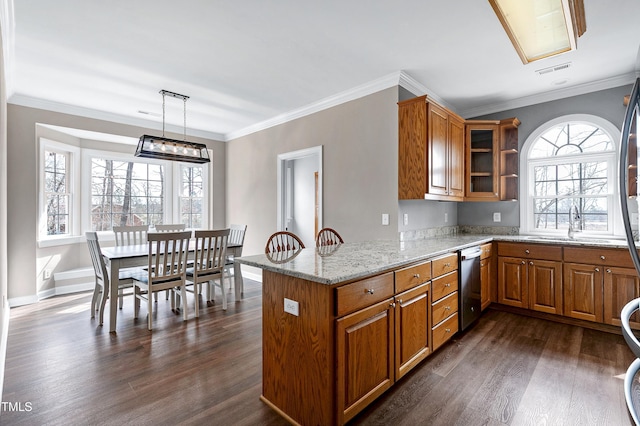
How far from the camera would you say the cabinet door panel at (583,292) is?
317 centimetres

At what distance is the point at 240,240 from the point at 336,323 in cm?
320

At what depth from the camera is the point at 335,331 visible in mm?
1655

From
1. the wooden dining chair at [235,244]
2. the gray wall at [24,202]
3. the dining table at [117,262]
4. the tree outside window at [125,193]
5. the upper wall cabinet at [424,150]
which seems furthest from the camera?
the tree outside window at [125,193]

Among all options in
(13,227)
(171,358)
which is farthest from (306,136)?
(13,227)

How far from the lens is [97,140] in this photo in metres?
5.11

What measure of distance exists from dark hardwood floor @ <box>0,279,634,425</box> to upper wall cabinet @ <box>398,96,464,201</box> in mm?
1501

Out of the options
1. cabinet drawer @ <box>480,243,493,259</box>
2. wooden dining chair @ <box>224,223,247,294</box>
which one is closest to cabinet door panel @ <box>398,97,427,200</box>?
cabinet drawer @ <box>480,243,493,259</box>

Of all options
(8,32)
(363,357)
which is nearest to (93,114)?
(8,32)

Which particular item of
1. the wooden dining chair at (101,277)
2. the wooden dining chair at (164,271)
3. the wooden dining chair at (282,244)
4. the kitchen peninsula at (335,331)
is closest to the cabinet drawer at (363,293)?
the kitchen peninsula at (335,331)

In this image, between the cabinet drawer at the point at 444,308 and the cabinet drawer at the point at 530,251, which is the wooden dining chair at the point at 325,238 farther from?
the cabinet drawer at the point at 530,251

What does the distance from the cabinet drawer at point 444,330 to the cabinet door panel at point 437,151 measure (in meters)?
1.25

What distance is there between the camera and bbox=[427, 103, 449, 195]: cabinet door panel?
10.7 feet

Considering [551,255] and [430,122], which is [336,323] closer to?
[430,122]

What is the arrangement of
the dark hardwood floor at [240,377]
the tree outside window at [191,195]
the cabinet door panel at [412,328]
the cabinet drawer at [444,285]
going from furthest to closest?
1. the tree outside window at [191,195]
2. the cabinet drawer at [444,285]
3. the cabinet door panel at [412,328]
4. the dark hardwood floor at [240,377]
